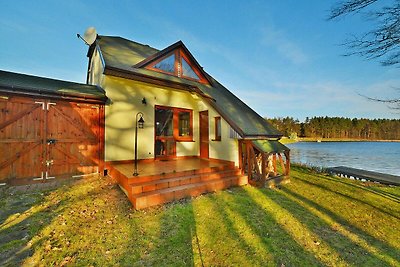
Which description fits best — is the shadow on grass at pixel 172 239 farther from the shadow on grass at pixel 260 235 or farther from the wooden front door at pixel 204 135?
the wooden front door at pixel 204 135

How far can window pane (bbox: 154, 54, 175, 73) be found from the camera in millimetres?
7627

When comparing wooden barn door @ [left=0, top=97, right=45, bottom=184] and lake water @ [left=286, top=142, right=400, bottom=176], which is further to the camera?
lake water @ [left=286, top=142, right=400, bottom=176]

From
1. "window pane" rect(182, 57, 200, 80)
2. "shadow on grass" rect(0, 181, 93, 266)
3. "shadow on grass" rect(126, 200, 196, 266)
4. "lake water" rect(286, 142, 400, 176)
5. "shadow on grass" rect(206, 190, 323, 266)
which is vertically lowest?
"lake water" rect(286, 142, 400, 176)

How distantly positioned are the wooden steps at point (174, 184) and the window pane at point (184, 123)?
2.82m

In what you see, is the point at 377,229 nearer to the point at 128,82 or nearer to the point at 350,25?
the point at 350,25

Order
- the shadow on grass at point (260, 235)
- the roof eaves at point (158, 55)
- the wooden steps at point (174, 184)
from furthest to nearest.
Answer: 1. the roof eaves at point (158, 55)
2. the wooden steps at point (174, 184)
3. the shadow on grass at point (260, 235)

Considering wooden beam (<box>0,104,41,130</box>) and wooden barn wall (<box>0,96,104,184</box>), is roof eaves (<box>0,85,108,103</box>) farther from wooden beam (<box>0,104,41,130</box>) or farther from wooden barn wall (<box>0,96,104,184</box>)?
wooden beam (<box>0,104,41,130</box>)

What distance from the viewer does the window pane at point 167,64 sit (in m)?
7.63

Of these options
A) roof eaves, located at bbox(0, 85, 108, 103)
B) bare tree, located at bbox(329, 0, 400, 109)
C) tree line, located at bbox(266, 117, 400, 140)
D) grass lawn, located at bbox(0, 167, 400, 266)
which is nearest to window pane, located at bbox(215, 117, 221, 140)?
grass lawn, located at bbox(0, 167, 400, 266)

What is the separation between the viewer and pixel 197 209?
4145 mm

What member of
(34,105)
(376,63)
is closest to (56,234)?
(34,105)

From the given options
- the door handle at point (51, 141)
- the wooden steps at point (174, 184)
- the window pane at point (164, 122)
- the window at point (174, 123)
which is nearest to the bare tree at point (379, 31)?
the wooden steps at point (174, 184)

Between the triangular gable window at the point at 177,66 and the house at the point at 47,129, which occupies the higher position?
the triangular gable window at the point at 177,66

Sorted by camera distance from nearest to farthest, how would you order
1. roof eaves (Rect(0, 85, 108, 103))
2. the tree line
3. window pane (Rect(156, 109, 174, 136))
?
roof eaves (Rect(0, 85, 108, 103)) → window pane (Rect(156, 109, 174, 136)) → the tree line
